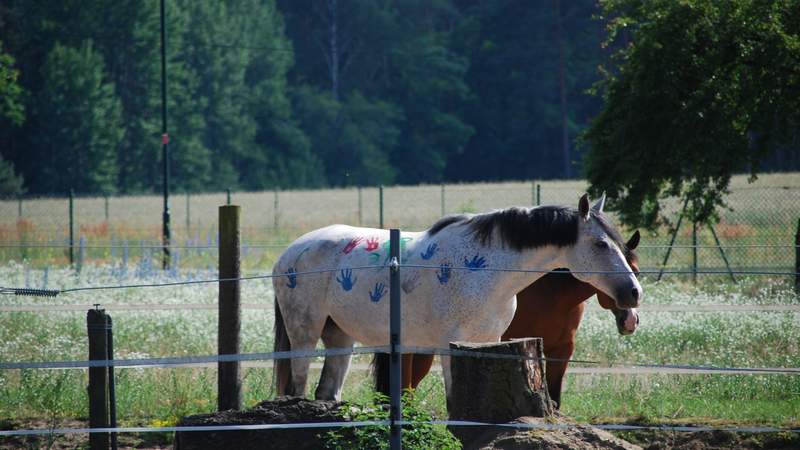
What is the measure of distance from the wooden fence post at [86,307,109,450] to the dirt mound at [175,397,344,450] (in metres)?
1.02

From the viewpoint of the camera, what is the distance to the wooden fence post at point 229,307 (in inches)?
347

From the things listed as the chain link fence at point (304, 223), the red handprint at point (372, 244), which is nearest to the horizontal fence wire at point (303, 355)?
the red handprint at point (372, 244)

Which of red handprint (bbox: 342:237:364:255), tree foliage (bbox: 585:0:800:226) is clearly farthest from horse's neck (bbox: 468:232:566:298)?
tree foliage (bbox: 585:0:800:226)

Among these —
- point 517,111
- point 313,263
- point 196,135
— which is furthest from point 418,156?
point 313,263

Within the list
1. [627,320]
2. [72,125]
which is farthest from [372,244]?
[72,125]

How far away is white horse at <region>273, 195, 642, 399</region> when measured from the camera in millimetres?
7668

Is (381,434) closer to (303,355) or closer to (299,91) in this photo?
(303,355)

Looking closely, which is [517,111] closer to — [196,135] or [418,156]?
[418,156]

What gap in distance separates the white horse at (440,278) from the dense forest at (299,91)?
150 feet

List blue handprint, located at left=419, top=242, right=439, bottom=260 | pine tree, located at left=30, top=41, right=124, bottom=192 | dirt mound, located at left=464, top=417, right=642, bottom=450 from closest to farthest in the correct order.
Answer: dirt mound, located at left=464, top=417, right=642, bottom=450, blue handprint, located at left=419, top=242, right=439, bottom=260, pine tree, located at left=30, top=41, right=124, bottom=192

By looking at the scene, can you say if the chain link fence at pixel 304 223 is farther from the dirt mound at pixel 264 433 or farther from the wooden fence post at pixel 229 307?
the dirt mound at pixel 264 433

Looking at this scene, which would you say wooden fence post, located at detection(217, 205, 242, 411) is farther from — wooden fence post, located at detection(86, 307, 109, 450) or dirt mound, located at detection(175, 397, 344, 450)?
dirt mound, located at detection(175, 397, 344, 450)

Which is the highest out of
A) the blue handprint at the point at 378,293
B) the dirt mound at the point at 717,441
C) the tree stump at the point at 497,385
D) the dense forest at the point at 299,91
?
the dense forest at the point at 299,91

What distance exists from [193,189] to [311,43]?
16.4 m
